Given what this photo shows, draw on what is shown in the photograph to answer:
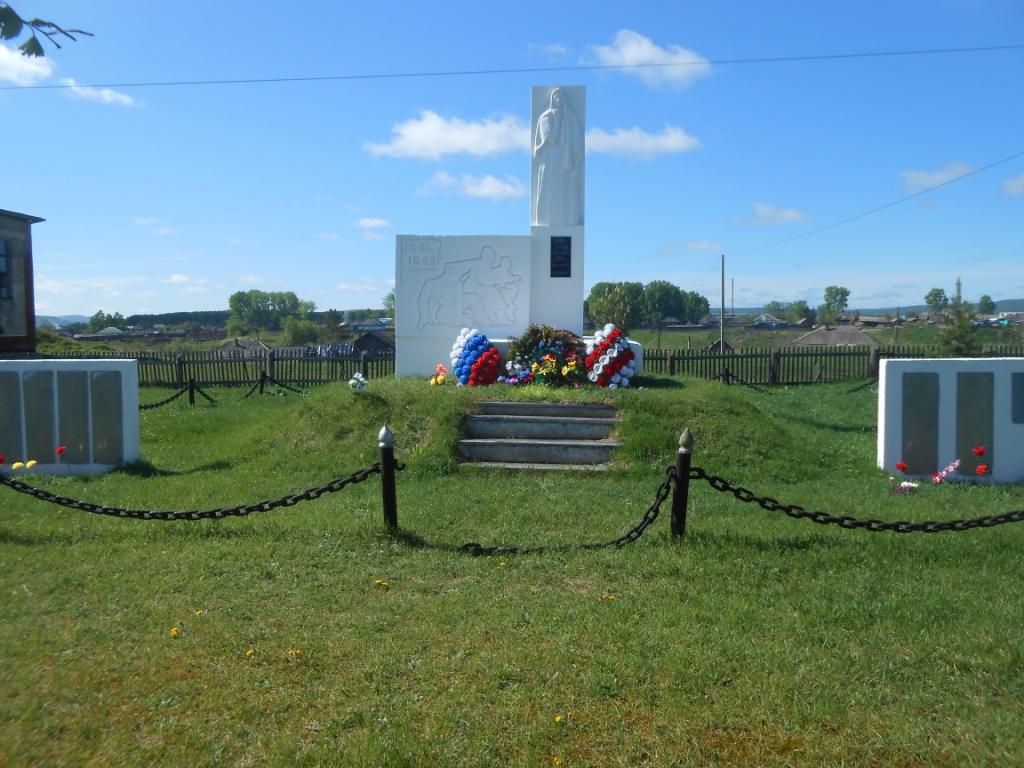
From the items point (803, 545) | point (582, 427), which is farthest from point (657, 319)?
point (803, 545)

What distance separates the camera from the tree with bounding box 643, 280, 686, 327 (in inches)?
2670

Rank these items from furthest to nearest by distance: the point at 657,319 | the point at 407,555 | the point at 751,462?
1. the point at 657,319
2. the point at 751,462
3. the point at 407,555

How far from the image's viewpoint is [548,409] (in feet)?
36.1

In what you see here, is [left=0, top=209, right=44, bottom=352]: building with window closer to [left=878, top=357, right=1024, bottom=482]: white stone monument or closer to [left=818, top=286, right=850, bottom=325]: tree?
[left=878, top=357, right=1024, bottom=482]: white stone monument

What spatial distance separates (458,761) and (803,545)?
12.3 ft

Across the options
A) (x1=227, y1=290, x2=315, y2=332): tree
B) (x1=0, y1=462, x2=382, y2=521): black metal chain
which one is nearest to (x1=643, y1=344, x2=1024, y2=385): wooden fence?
(x1=0, y1=462, x2=382, y2=521): black metal chain

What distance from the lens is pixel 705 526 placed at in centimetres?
693

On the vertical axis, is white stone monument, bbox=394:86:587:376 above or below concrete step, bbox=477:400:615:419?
above

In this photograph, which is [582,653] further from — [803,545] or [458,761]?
[803,545]

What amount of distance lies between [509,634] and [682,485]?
2234mm

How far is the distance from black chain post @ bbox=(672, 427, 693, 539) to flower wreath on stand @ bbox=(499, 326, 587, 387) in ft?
20.0

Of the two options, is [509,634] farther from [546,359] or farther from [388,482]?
[546,359]

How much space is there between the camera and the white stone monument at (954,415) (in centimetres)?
929

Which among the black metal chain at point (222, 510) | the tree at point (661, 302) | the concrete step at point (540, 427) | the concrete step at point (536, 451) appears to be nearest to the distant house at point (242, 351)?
the concrete step at point (540, 427)
